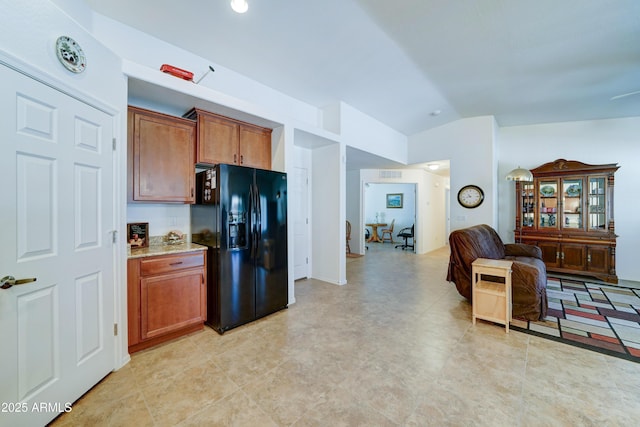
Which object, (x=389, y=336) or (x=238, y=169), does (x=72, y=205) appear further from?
(x=389, y=336)

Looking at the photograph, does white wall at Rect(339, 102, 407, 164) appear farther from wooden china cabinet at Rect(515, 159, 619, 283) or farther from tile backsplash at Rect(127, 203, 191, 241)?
tile backsplash at Rect(127, 203, 191, 241)

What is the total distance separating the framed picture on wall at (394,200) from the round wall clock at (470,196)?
4.29 m

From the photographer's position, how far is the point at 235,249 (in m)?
2.64

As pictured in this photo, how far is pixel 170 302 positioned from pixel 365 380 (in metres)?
1.89

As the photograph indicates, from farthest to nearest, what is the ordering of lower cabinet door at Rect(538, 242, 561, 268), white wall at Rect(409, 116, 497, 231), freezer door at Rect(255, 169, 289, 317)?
1. white wall at Rect(409, 116, 497, 231)
2. lower cabinet door at Rect(538, 242, 561, 268)
3. freezer door at Rect(255, 169, 289, 317)

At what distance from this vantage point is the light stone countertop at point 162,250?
2.21 metres

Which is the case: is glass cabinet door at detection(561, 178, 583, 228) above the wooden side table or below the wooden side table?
above

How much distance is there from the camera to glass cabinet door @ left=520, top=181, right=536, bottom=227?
4.93 m

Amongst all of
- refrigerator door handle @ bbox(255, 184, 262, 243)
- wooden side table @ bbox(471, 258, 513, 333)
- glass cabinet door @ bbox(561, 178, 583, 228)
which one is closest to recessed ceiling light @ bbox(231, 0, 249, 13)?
refrigerator door handle @ bbox(255, 184, 262, 243)

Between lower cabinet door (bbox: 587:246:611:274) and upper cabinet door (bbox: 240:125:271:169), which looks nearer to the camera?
upper cabinet door (bbox: 240:125:271:169)

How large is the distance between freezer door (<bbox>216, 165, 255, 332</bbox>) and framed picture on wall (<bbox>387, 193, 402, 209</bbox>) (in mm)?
7923

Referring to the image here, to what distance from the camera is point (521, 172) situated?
13.9 ft

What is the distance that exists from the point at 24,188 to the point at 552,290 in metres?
6.02

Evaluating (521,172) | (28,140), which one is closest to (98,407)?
(28,140)
